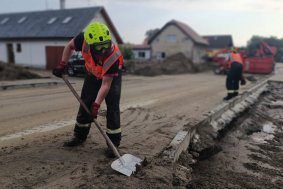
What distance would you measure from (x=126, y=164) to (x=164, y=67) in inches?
1038

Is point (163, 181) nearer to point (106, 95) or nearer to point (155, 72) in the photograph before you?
point (106, 95)

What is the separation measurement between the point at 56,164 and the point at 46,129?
7.66 feet

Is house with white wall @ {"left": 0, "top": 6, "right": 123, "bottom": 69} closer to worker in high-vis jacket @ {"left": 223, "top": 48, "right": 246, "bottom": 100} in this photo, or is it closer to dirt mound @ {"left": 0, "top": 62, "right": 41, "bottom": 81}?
dirt mound @ {"left": 0, "top": 62, "right": 41, "bottom": 81}

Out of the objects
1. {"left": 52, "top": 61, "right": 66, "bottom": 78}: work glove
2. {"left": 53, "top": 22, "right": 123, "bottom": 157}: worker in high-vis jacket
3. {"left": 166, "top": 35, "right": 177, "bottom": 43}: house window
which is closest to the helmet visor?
{"left": 53, "top": 22, "right": 123, "bottom": 157}: worker in high-vis jacket

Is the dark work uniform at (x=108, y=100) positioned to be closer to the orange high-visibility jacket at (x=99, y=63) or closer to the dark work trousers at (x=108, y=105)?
the dark work trousers at (x=108, y=105)

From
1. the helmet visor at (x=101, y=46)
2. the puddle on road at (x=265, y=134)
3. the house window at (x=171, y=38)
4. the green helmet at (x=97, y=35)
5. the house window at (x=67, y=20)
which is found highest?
the house window at (x=67, y=20)

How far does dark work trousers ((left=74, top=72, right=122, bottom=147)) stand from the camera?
17.5ft

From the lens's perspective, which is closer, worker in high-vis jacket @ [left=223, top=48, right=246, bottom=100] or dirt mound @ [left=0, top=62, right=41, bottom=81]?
worker in high-vis jacket @ [left=223, top=48, right=246, bottom=100]

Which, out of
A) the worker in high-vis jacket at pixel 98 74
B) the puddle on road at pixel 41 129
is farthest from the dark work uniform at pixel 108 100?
the puddle on road at pixel 41 129

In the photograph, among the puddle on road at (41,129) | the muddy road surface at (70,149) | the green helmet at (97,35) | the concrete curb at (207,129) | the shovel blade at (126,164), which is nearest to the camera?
the muddy road surface at (70,149)

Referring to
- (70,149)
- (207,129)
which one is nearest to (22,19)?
(207,129)

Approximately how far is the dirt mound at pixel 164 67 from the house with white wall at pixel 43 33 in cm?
310

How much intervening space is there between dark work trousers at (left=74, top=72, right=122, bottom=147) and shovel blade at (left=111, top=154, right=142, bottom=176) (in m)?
0.55

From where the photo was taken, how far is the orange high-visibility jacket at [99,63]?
4.95m
